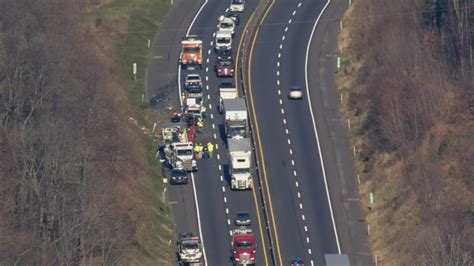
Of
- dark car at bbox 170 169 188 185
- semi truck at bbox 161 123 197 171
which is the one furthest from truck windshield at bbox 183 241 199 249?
semi truck at bbox 161 123 197 171

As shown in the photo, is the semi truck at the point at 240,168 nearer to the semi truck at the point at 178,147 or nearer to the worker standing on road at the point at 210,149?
the semi truck at the point at 178,147

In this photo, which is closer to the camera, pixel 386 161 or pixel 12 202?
pixel 12 202

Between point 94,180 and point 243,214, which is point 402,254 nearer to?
point 243,214

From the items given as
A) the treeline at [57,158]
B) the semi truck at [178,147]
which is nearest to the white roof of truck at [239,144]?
the semi truck at [178,147]

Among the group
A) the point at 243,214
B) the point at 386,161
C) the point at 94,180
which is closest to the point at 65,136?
the point at 94,180

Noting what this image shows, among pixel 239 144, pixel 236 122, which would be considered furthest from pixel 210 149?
pixel 239 144
